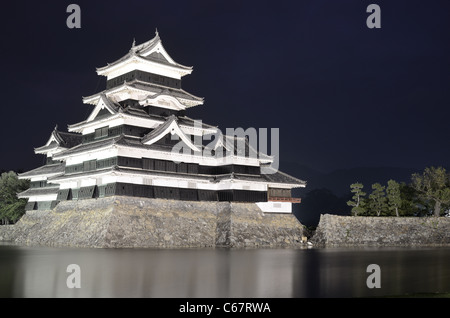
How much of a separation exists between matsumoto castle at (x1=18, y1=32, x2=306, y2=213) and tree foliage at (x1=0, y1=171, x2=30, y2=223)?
11246 mm

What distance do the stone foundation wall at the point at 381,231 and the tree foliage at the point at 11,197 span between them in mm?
31194

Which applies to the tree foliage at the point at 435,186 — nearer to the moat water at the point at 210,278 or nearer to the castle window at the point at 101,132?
the moat water at the point at 210,278

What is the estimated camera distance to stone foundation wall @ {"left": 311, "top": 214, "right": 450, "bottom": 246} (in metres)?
44.1

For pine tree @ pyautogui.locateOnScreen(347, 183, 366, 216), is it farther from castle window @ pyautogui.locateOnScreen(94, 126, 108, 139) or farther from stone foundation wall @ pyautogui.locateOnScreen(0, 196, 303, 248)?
castle window @ pyautogui.locateOnScreen(94, 126, 108, 139)

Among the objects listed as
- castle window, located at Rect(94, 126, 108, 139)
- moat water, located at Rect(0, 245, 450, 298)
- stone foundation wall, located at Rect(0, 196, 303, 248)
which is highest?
castle window, located at Rect(94, 126, 108, 139)

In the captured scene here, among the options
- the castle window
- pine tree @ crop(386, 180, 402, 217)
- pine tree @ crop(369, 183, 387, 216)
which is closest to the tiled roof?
the castle window

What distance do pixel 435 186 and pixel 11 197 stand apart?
43693 millimetres

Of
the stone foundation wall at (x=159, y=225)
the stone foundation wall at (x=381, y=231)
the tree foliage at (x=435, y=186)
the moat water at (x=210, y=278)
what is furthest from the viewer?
the tree foliage at (x=435, y=186)

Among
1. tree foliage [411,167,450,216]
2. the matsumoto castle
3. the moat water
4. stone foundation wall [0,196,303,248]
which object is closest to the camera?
the moat water

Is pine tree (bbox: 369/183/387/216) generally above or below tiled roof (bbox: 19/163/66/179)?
below

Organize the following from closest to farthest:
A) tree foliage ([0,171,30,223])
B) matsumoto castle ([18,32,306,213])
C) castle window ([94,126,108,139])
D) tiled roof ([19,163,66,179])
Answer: matsumoto castle ([18,32,306,213]) < castle window ([94,126,108,139]) < tiled roof ([19,163,66,179]) < tree foliage ([0,171,30,223])

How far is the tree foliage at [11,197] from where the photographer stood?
55031 millimetres

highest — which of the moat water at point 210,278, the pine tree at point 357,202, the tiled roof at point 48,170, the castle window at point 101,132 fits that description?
Result: the castle window at point 101,132

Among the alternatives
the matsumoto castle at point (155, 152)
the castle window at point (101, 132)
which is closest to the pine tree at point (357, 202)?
the matsumoto castle at point (155, 152)
